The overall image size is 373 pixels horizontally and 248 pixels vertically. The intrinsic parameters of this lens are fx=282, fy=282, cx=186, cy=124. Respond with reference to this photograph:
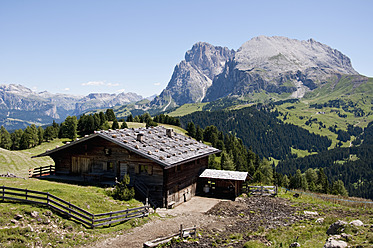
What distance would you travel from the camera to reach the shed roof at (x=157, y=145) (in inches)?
1352

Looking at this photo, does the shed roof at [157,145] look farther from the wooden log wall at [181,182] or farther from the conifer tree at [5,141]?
the conifer tree at [5,141]

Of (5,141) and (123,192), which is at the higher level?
(123,192)

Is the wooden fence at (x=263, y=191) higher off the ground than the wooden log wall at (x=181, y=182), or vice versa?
the wooden log wall at (x=181, y=182)

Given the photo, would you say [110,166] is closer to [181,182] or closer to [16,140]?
[181,182]

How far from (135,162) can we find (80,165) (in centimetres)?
855

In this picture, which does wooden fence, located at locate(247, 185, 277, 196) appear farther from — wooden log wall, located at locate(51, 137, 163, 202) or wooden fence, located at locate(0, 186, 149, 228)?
wooden fence, located at locate(0, 186, 149, 228)

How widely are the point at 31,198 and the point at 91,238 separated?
22.8 ft

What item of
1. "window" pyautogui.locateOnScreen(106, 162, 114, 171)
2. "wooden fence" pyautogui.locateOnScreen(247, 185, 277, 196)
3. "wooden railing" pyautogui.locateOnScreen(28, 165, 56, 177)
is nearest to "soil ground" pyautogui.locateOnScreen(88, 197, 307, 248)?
"wooden fence" pyautogui.locateOnScreen(247, 185, 277, 196)

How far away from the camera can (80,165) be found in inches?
1503

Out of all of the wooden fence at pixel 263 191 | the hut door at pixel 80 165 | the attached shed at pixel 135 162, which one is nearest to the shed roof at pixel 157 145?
the attached shed at pixel 135 162

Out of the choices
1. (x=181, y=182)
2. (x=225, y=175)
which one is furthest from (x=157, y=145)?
(x=225, y=175)

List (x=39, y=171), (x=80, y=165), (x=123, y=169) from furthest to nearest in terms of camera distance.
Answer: (x=39, y=171), (x=80, y=165), (x=123, y=169)

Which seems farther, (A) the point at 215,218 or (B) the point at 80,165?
(B) the point at 80,165

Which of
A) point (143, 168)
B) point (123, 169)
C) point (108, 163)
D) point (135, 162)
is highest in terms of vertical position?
point (135, 162)
